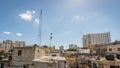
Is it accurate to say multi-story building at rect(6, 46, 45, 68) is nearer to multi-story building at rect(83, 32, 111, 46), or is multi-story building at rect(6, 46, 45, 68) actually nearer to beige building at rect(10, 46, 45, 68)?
beige building at rect(10, 46, 45, 68)

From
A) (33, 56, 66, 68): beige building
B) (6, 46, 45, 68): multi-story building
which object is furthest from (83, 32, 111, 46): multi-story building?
(33, 56, 66, 68): beige building

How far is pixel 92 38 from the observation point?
5049 inches

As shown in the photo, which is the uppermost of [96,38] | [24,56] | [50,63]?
[96,38]

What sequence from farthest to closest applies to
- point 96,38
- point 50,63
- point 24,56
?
point 96,38, point 24,56, point 50,63

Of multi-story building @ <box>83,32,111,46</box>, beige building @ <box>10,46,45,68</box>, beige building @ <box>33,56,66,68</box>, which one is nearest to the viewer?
beige building @ <box>33,56,66,68</box>

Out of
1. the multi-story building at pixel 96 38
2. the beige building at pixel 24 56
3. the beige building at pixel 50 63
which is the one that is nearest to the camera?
the beige building at pixel 50 63

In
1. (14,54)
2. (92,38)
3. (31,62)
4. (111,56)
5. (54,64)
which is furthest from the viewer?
(92,38)

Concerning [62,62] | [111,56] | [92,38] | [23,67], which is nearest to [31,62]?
[23,67]

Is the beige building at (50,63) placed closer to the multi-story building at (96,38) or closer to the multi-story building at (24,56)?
the multi-story building at (24,56)

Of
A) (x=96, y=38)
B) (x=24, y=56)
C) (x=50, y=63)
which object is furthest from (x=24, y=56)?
(x=96, y=38)

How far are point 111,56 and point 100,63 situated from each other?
11.2 feet

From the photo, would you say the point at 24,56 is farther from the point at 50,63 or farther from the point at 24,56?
the point at 50,63

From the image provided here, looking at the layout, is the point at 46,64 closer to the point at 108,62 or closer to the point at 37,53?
the point at 37,53

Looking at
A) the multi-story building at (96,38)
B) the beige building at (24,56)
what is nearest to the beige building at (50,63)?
the beige building at (24,56)
